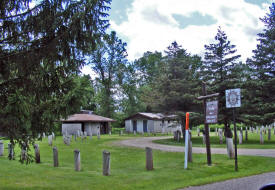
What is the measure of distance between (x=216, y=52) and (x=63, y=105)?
1974 centimetres

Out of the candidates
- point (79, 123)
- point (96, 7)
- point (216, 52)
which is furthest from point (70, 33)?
point (79, 123)

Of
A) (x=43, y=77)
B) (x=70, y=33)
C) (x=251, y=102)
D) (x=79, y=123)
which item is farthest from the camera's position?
(x=79, y=123)

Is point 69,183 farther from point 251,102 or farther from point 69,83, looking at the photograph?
point 251,102

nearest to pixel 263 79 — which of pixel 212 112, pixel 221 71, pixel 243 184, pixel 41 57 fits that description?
pixel 221 71

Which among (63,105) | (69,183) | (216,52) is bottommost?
(69,183)

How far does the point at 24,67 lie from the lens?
749cm

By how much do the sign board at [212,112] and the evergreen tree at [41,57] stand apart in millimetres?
5894

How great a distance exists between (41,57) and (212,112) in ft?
24.7

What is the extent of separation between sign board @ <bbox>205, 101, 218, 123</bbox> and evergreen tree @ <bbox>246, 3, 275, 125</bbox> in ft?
40.4

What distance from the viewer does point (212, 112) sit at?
12.1 metres

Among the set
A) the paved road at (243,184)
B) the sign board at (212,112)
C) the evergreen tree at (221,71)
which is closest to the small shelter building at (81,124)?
the evergreen tree at (221,71)

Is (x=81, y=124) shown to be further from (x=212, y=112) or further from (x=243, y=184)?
(x=243, y=184)

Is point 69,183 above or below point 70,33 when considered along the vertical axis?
→ below

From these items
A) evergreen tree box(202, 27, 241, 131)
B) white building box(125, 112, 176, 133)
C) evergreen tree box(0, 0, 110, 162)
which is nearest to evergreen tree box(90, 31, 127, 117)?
white building box(125, 112, 176, 133)
